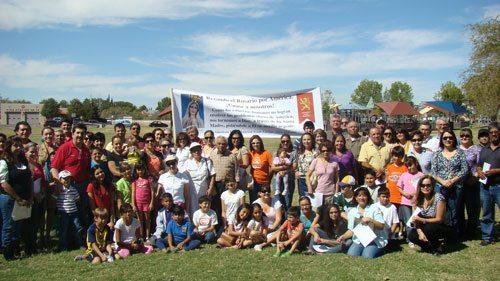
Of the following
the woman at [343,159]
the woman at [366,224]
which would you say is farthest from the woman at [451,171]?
the woman at [343,159]

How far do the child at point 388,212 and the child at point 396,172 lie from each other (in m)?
0.40

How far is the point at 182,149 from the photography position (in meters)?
7.99

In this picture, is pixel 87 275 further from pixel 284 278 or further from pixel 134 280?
pixel 284 278

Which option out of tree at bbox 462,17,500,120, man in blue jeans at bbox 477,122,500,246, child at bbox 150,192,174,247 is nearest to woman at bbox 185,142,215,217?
child at bbox 150,192,174,247

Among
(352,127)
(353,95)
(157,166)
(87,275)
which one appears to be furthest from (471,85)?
(353,95)

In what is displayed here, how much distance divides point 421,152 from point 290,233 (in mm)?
2829

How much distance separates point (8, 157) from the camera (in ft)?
21.2

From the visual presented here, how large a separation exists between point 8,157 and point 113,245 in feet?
7.01

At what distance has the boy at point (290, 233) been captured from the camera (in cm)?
666

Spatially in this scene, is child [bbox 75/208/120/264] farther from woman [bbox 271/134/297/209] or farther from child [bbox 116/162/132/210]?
woman [bbox 271/134/297/209]

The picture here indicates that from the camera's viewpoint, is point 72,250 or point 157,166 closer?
point 72,250

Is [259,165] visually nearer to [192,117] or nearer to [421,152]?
[192,117]

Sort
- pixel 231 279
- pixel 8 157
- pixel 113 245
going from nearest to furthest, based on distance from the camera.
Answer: pixel 231 279 < pixel 8 157 < pixel 113 245

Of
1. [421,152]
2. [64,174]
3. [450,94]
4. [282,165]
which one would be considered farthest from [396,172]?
[450,94]
